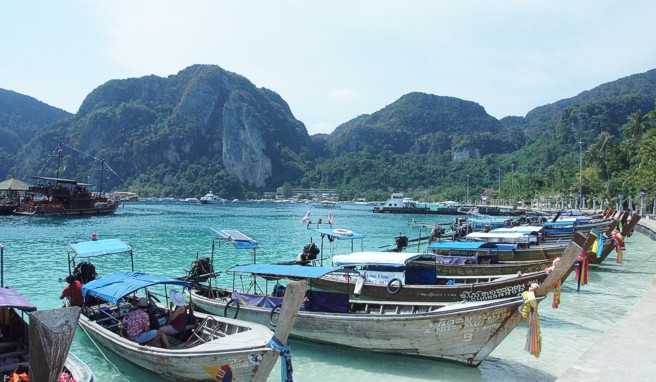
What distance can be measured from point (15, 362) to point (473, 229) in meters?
36.1

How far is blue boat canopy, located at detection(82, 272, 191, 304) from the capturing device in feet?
36.0

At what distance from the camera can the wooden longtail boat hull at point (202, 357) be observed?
8.32 m

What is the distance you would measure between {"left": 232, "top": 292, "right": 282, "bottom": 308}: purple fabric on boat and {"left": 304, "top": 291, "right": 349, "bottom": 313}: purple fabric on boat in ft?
2.89

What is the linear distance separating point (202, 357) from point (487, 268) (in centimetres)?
1388

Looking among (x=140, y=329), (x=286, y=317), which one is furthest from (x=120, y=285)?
(x=286, y=317)

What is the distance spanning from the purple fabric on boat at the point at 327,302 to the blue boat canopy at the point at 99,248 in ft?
22.6

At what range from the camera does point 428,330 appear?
1063 centimetres

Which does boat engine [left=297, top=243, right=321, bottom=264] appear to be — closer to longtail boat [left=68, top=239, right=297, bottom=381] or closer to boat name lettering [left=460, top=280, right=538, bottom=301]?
boat name lettering [left=460, top=280, right=538, bottom=301]

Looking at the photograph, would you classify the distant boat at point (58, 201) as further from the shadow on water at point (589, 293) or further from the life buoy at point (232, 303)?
the shadow on water at point (589, 293)

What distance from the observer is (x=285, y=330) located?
766 cm

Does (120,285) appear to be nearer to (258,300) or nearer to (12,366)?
(12,366)

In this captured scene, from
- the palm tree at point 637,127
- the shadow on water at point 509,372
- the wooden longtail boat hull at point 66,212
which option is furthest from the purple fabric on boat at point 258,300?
the palm tree at point 637,127

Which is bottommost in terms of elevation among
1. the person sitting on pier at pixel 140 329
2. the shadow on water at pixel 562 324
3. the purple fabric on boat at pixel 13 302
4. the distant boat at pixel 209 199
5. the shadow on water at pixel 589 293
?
the distant boat at pixel 209 199

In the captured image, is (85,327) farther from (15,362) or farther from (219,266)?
(219,266)
